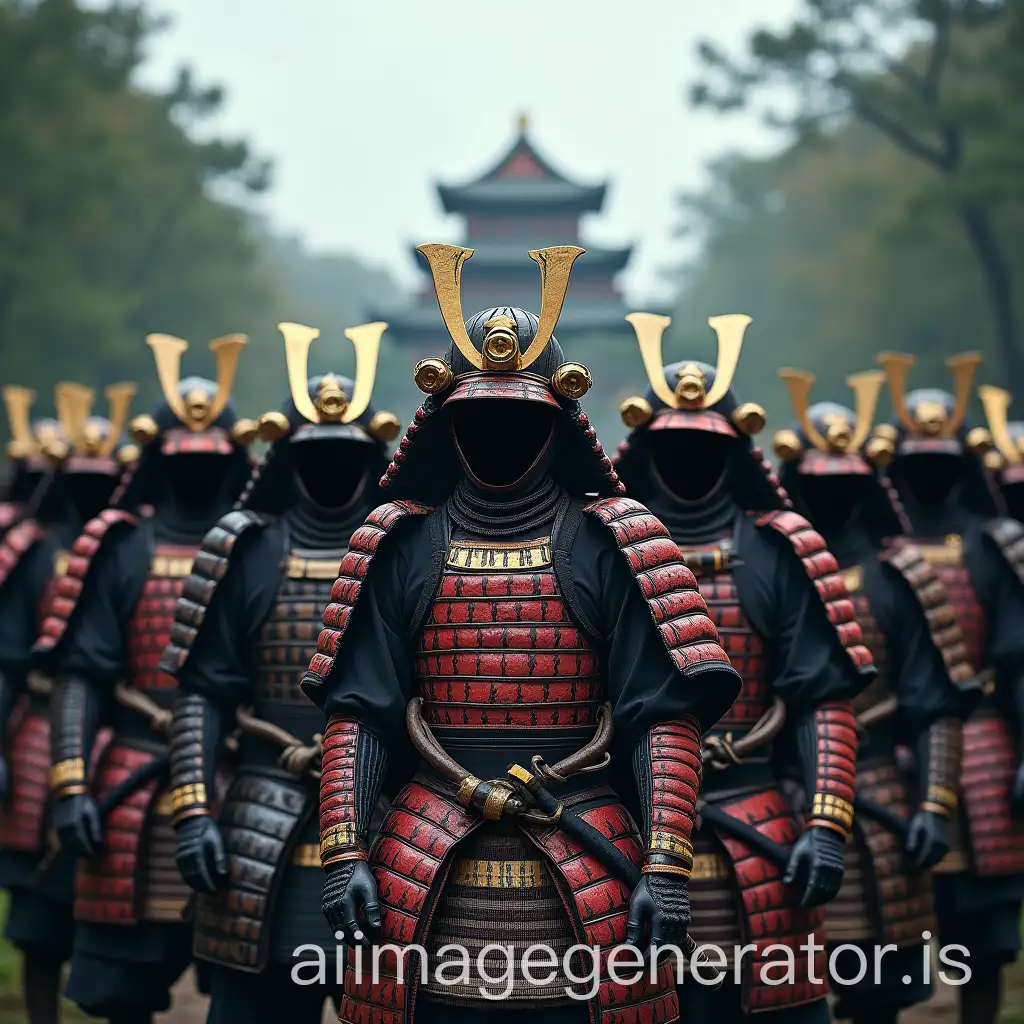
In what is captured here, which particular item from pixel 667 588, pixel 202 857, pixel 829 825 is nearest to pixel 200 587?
pixel 202 857

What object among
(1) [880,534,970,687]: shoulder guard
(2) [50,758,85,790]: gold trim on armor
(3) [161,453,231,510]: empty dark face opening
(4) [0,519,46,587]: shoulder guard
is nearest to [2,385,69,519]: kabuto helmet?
(4) [0,519,46,587]: shoulder guard

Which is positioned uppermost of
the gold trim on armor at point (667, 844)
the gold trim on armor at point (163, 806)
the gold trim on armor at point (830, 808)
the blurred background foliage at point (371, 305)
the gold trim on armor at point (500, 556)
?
the blurred background foliage at point (371, 305)

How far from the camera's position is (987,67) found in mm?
24078

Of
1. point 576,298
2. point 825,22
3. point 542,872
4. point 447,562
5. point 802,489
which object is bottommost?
point 542,872

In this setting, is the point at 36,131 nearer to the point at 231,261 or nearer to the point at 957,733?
the point at 231,261

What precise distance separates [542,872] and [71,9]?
26.4 metres

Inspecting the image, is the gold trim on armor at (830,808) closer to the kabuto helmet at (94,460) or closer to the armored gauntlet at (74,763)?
the armored gauntlet at (74,763)

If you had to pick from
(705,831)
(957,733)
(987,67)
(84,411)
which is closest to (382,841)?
(705,831)

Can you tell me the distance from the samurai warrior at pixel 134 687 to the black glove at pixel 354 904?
184 centimetres

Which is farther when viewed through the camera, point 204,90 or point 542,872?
point 204,90

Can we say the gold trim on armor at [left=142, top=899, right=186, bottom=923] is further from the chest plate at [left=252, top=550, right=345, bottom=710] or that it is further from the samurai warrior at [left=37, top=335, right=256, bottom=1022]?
the chest plate at [left=252, top=550, right=345, bottom=710]

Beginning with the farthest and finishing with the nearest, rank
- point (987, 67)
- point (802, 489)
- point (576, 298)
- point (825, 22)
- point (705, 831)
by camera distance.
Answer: point (576, 298)
point (825, 22)
point (987, 67)
point (802, 489)
point (705, 831)

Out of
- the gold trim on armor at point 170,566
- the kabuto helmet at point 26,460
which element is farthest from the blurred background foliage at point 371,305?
the gold trim on armor at point 170,566

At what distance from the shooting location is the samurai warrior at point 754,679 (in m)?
4.50
